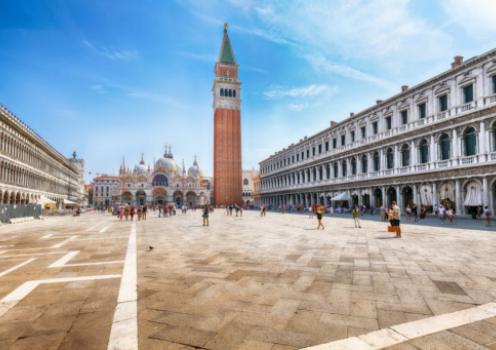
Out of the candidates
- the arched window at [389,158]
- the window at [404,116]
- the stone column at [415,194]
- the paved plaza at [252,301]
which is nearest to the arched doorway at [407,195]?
the stone column at [415,194]

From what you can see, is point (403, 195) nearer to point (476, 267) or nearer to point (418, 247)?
point (418, 247)

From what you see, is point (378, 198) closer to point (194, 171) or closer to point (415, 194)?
point (415, 194)

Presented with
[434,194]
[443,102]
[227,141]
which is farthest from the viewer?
[227,141]

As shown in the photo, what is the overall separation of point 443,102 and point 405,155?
218 inches

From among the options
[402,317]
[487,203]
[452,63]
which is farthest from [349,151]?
[402,317]

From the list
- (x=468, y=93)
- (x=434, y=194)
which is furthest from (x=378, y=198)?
(x=468, y=93)

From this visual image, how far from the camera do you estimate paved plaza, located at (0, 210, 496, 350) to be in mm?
3389

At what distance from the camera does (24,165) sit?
40.6 m

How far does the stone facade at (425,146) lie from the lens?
20.3 meters

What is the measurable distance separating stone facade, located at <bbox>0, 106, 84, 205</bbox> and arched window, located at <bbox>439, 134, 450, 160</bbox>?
43.9 meters

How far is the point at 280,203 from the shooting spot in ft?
182

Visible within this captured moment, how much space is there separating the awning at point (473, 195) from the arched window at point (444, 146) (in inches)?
116

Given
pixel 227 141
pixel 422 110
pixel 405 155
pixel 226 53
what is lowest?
pixel 405 155

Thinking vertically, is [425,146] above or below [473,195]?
above
